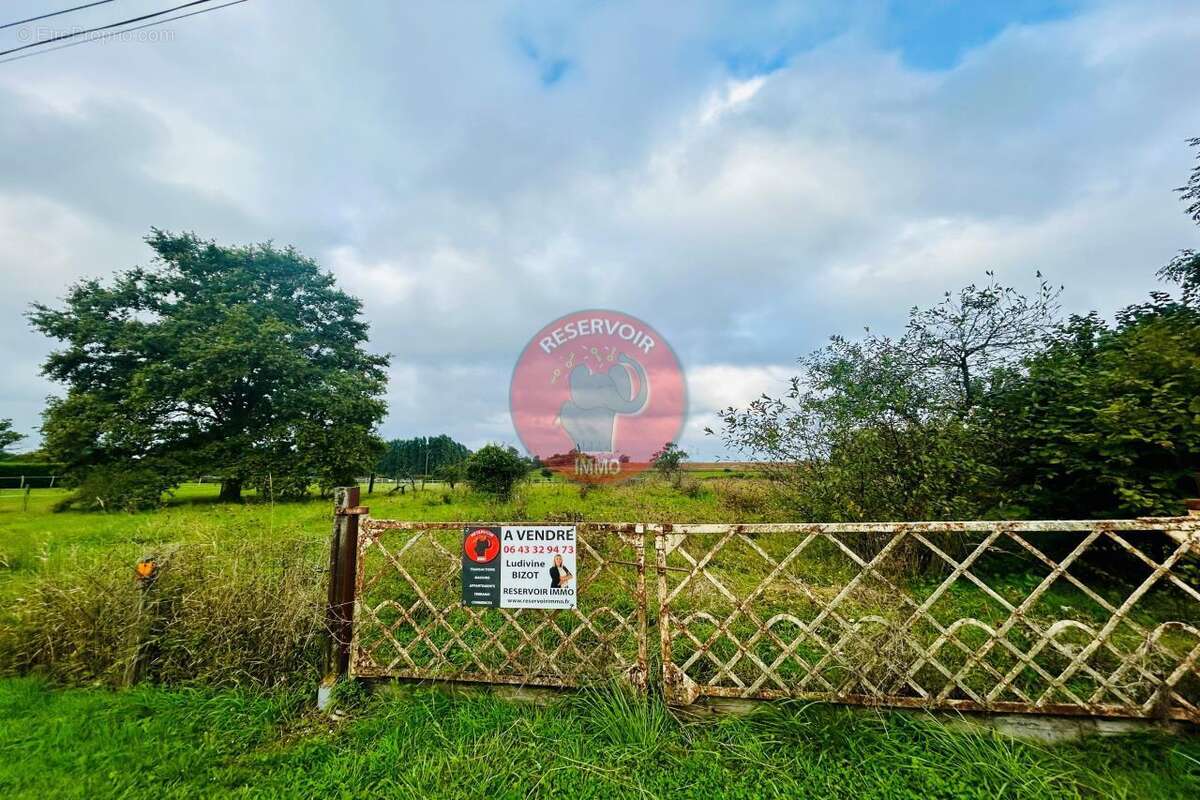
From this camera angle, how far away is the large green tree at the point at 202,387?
14.3 meters

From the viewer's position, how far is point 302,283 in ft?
61.2

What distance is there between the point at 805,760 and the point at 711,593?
6.65 ft

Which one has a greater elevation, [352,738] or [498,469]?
[498,469]

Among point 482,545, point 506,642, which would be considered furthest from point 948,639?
point 506,642

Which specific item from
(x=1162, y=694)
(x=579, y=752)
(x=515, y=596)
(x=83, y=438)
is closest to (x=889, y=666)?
(x=1162, y=694)

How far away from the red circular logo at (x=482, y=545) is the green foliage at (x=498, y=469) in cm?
1071

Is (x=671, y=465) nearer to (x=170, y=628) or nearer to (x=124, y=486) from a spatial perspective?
(x=170, y=628)

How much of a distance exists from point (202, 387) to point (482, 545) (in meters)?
17.0

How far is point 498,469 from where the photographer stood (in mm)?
13562

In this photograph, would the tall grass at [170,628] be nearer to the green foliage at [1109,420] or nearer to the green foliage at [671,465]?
the green foliage at [1109,420]

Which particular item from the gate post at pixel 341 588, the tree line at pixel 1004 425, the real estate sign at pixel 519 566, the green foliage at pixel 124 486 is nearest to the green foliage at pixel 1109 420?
the tree line at pixel 1004 425

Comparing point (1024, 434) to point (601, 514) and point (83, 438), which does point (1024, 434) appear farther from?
point (83, 438)

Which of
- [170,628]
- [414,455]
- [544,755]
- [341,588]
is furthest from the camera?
[414,455]

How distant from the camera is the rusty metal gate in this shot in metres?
2.29
